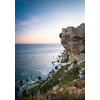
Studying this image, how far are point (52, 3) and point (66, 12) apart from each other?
1.36 feet
